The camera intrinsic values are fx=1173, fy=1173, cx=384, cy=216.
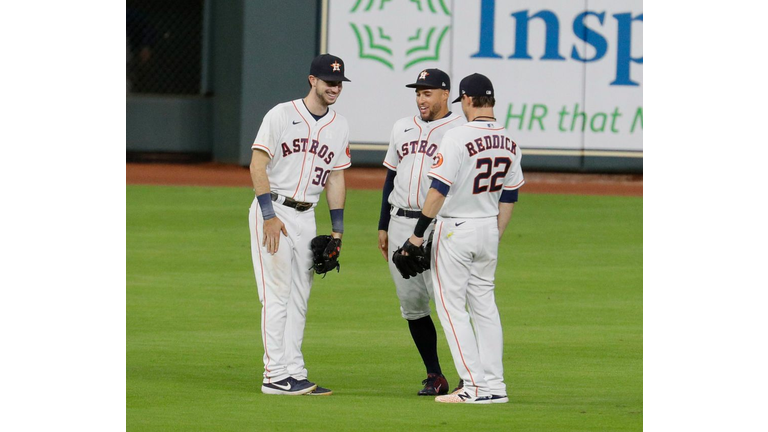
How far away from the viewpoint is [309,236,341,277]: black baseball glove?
648cm

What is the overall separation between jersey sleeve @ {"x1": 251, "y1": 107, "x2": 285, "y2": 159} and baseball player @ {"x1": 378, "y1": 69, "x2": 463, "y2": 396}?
2.29ft

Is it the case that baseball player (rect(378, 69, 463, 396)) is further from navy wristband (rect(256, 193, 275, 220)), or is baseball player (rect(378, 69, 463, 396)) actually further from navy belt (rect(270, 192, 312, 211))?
navy wristband (rect(256, 193, 275, 220))

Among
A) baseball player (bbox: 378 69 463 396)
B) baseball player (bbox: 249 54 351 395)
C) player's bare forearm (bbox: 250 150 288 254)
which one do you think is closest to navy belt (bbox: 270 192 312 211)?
baseball player (bbox: 249 54 351 395)

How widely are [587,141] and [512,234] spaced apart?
6.12 metres

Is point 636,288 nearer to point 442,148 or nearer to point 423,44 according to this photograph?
point 442,148

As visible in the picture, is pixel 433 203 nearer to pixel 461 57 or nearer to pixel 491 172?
pixel 491 172

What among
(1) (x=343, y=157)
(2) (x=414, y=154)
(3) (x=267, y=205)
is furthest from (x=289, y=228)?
(2) (x=414, y=154)

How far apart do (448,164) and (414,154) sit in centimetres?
74

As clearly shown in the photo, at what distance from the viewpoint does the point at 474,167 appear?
6082 mm

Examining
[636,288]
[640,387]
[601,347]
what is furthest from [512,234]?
[640,387]

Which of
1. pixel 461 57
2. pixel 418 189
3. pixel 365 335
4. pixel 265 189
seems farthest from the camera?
pixel 461 57

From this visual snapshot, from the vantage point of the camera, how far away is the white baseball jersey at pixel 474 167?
599cm

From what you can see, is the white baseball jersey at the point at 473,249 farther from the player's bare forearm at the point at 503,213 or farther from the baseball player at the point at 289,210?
the baseball player at the point at 289,210

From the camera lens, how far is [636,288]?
10.3 meters
